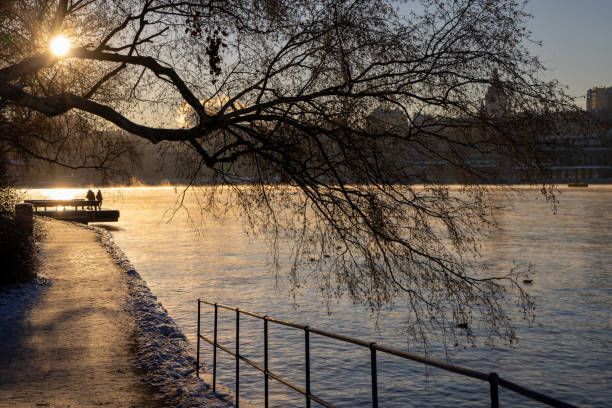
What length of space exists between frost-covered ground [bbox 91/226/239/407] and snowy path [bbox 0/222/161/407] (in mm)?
240

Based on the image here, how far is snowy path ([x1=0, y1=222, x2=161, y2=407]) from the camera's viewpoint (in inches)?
305

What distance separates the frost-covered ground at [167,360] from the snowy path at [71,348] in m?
0.24

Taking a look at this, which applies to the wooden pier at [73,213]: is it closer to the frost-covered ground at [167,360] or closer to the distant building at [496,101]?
the frost-covered ground at [167,360]

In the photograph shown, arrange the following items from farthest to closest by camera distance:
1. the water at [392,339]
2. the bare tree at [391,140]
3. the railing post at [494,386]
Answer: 1. the water at [392,339]
2. the bare tree at [391,140]
3. the railing post at [494,386]

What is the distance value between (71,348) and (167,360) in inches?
62.1

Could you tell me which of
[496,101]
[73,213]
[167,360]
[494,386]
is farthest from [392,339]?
[73,213]

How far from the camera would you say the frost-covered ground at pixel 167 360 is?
8398mm

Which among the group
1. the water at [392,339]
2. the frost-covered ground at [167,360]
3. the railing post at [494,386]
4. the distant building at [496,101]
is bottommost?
the water at [392,339]

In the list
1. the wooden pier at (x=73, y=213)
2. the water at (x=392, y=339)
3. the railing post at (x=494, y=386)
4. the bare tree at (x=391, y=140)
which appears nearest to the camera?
the railing post at (x=494, y=386)

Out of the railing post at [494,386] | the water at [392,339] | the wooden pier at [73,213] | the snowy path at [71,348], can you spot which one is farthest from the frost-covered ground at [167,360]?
the wooden pier at [73,213]

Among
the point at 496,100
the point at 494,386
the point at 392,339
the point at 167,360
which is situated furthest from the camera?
the point at 392,339

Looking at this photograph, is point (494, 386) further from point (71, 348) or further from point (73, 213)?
point (73, 213)

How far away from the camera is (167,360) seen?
33.1ft

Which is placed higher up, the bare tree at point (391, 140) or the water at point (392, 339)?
the bare tree at point (391, 140)
